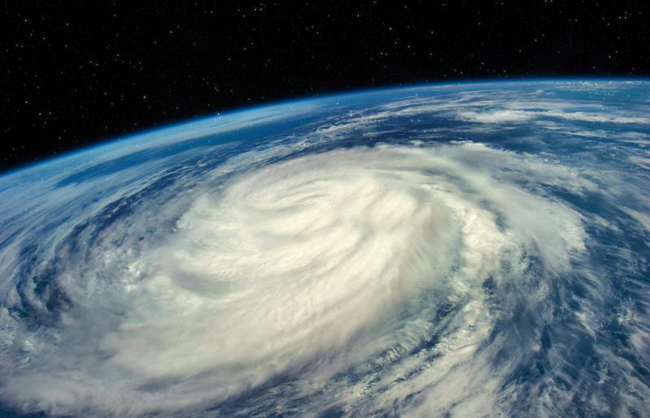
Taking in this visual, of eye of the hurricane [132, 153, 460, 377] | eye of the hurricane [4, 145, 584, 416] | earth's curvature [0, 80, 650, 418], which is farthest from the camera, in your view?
eye of the hurricane [132, 153, 460, 377]

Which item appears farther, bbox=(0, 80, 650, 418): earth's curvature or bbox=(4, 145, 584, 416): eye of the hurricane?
bbox=(4, 145, 584, 416): eye of the hurricane

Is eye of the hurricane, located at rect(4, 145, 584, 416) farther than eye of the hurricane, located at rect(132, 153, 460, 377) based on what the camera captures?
No

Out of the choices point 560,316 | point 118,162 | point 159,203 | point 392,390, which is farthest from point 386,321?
point 118,162

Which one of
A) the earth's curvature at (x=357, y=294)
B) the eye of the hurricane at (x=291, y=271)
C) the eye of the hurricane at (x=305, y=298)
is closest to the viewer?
the earth's curvature at (x=357, y=294)

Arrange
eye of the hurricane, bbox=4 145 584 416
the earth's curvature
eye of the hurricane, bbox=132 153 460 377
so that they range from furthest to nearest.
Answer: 1. eye of the hurricane, bbox=132 153 460 377
2. eye of the hurricane, bbox=4 145 584 416
3. the earth's curvature

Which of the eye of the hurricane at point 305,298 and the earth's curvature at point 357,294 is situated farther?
the eye of the hurricane at point 305,298

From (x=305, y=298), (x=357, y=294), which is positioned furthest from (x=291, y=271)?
(x=357, y=294)

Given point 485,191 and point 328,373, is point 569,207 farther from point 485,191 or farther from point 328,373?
point 328,373

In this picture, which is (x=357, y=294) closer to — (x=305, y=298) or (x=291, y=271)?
(x=305, y=298)
